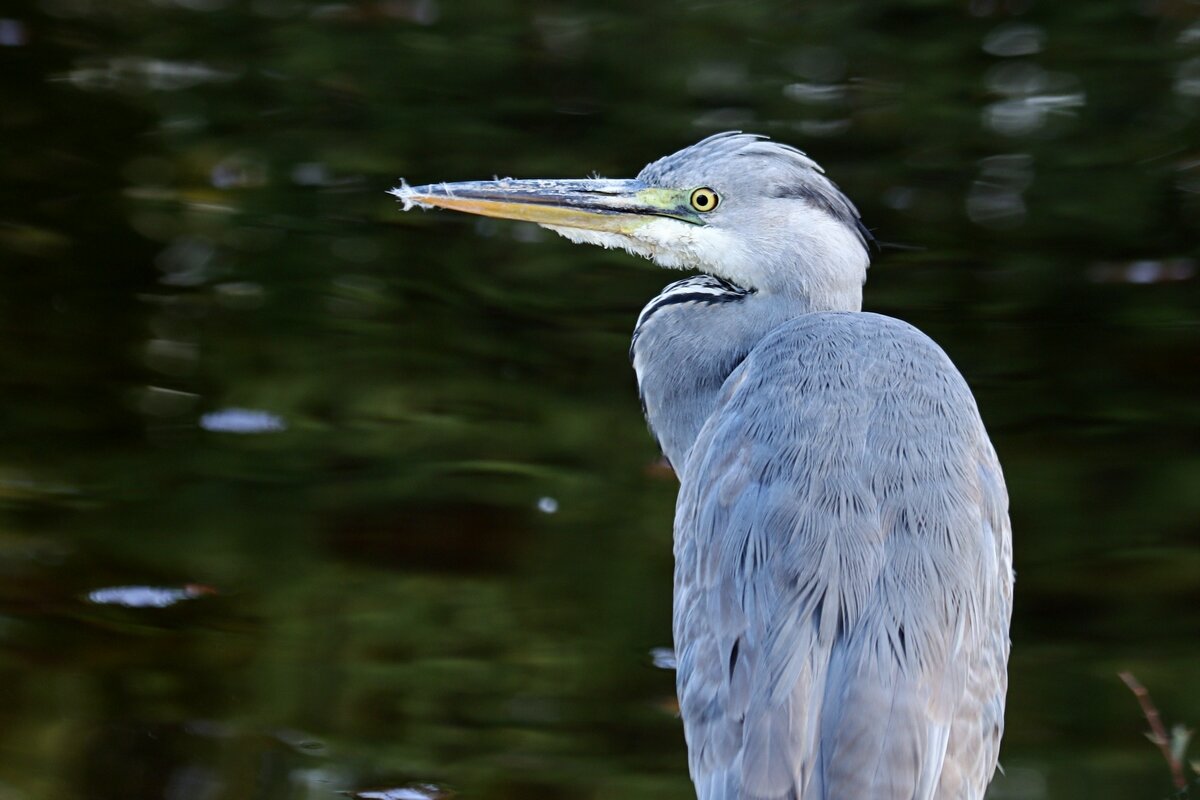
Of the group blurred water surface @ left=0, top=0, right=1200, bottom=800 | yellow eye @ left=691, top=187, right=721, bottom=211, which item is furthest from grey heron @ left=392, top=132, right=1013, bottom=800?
blurred water surface @ left=0, top=0, right=1200, bottom=800

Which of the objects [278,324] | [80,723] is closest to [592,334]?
[278,324]

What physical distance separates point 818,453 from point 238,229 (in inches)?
138

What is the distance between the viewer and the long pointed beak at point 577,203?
3092 mm

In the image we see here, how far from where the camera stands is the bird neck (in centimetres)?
311

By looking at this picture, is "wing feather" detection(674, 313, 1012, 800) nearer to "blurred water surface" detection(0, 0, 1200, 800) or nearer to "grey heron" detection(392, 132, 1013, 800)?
"grey heron" detection(392, 132, 1013, 800)

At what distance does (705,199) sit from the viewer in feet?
10.2

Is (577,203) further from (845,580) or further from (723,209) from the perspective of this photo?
(845,580)

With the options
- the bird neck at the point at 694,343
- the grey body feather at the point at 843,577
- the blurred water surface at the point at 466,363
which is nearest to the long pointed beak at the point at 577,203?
the bird neck at the point at 694,343

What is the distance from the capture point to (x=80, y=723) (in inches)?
153

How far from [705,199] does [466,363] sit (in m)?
2.23

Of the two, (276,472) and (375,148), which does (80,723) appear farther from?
(375,148)

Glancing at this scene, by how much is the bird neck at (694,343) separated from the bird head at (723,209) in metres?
0.05

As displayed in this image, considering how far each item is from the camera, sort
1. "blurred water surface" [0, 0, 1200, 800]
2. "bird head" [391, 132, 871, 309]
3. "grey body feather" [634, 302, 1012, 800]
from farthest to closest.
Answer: "blurred water surface" [0, 0, 1200, 800] < "bird head" [391, 132, 871, 309] < "grey body feather" [634, 302, 1012, 800]

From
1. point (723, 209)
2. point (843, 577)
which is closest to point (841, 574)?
point (843, 577)
